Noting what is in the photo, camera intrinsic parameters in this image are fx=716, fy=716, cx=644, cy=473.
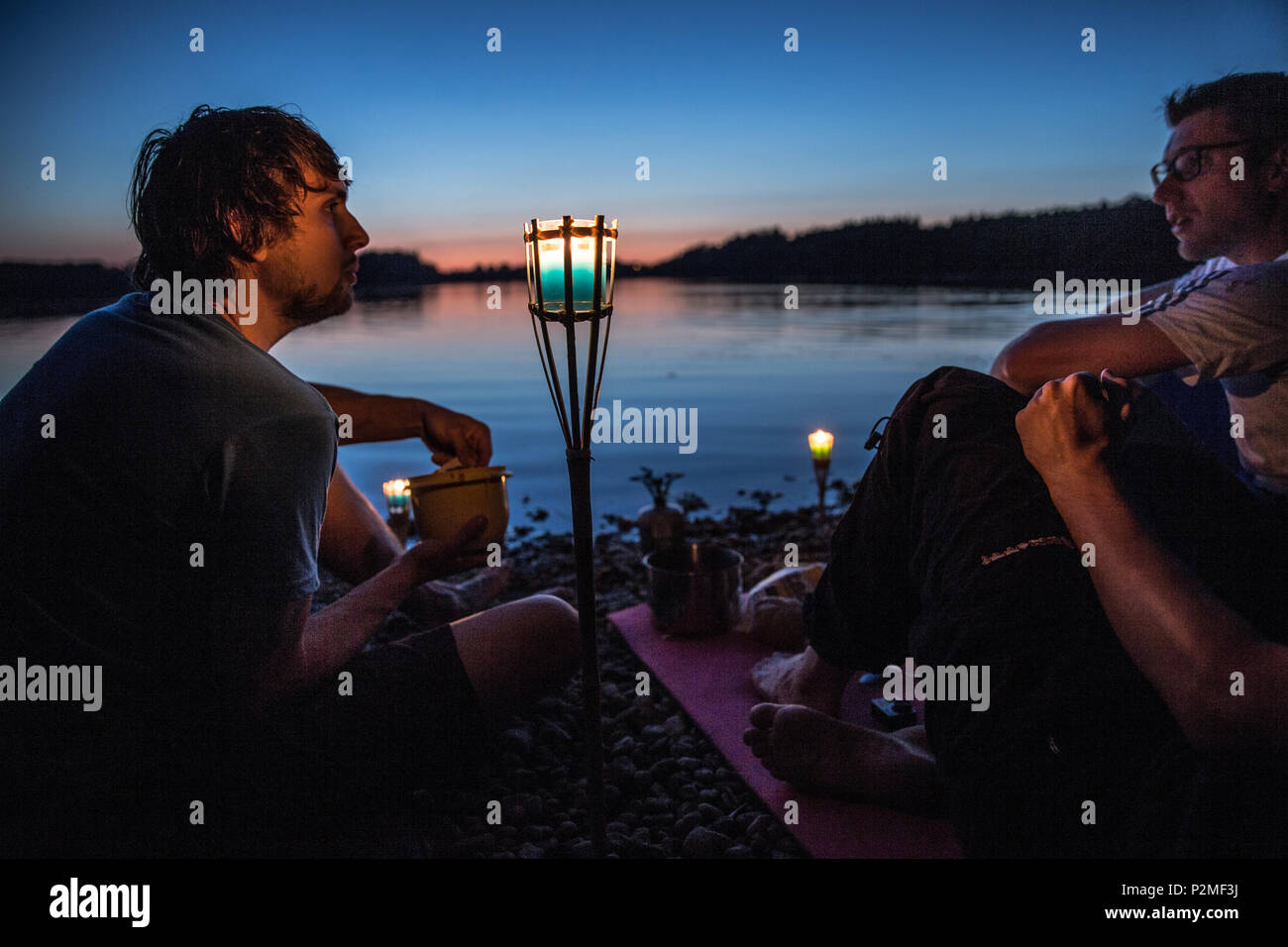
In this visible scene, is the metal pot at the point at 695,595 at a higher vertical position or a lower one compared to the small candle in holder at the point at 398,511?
lower

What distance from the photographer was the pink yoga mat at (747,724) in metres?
1.73

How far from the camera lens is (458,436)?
2164 millimetres

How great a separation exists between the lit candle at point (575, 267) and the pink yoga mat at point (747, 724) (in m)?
1.37

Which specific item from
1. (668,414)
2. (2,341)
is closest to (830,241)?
(668,414)

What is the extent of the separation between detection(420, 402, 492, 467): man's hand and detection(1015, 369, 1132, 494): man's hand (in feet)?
4.69

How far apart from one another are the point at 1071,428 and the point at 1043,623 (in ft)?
1.17

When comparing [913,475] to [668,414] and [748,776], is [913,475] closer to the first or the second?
[748,776]

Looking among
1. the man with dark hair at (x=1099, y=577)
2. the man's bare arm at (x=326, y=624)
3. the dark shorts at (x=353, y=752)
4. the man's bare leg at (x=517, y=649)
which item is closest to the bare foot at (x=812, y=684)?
the man with dark hair at (x=1099, y=577)

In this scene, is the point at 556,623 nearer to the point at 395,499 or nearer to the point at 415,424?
the point at 415,424

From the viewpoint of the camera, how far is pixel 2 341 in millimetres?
4137

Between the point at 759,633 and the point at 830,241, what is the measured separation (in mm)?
24098

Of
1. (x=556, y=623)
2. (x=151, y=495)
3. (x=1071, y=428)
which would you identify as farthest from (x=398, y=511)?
(x=1071, y=428)

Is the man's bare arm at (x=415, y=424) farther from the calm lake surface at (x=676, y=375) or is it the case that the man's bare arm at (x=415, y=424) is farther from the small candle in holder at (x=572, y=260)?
the small candle in holder at (x=572, y=260)
